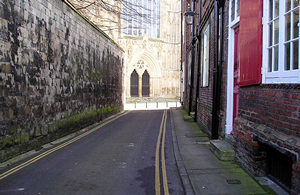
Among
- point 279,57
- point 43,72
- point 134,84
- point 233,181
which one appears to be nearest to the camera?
point 279,57

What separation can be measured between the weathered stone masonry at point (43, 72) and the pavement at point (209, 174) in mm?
4161

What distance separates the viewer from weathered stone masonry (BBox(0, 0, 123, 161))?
6668 mm

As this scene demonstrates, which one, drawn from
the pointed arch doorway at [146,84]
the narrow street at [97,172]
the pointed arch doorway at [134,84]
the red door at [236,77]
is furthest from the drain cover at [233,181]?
the pointed arch doorway at [146,84]

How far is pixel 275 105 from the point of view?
432 centimetres

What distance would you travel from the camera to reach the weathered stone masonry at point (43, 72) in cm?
667

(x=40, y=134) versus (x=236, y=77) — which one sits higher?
(x=236, y=77)

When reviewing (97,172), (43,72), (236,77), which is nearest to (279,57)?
(236,77)

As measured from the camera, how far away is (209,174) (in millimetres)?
→ 5410

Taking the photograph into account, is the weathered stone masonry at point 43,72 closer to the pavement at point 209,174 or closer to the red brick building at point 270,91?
the pavement at point 209,174

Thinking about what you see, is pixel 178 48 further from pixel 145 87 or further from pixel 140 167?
pixel 140 167

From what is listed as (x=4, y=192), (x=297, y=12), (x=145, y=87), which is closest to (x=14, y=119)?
(x=4, y=192)

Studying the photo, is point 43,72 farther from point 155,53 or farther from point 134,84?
point 155,53

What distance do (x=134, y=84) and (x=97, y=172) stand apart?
41220mm

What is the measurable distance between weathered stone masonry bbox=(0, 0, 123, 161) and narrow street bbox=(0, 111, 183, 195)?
107cm
